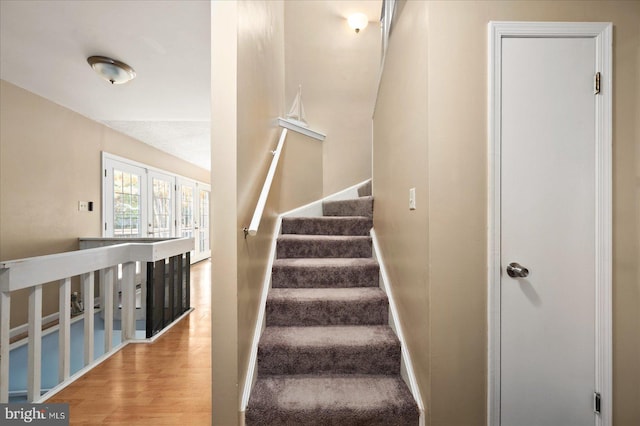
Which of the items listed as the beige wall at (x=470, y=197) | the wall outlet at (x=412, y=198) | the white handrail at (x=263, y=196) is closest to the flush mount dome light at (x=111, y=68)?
the white handrail at (x=263, y=196)

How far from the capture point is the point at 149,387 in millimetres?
1816

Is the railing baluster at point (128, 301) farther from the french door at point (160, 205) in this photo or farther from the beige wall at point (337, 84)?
the french door at point (160, 205)

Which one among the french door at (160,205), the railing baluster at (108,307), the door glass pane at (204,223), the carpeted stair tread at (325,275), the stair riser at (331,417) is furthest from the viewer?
the door glass pane at (204,223)

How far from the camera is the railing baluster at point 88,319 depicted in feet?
6.77

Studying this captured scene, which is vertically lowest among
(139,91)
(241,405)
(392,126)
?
(241,405)

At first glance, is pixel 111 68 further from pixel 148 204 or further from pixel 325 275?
pixel 148 204

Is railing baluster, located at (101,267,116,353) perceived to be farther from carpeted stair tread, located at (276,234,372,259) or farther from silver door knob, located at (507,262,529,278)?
silver door knob, located at (507,262,529,278)

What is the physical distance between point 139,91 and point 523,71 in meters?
3.57

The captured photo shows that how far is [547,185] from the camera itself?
4.25 feet

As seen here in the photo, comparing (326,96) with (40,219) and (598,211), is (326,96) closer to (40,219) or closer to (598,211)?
(598,211)

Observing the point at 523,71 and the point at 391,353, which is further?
the point at 391,353

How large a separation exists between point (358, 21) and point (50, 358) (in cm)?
485

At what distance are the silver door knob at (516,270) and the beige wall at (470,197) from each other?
12 centimetres

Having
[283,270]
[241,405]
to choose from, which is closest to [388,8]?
[283,270]
